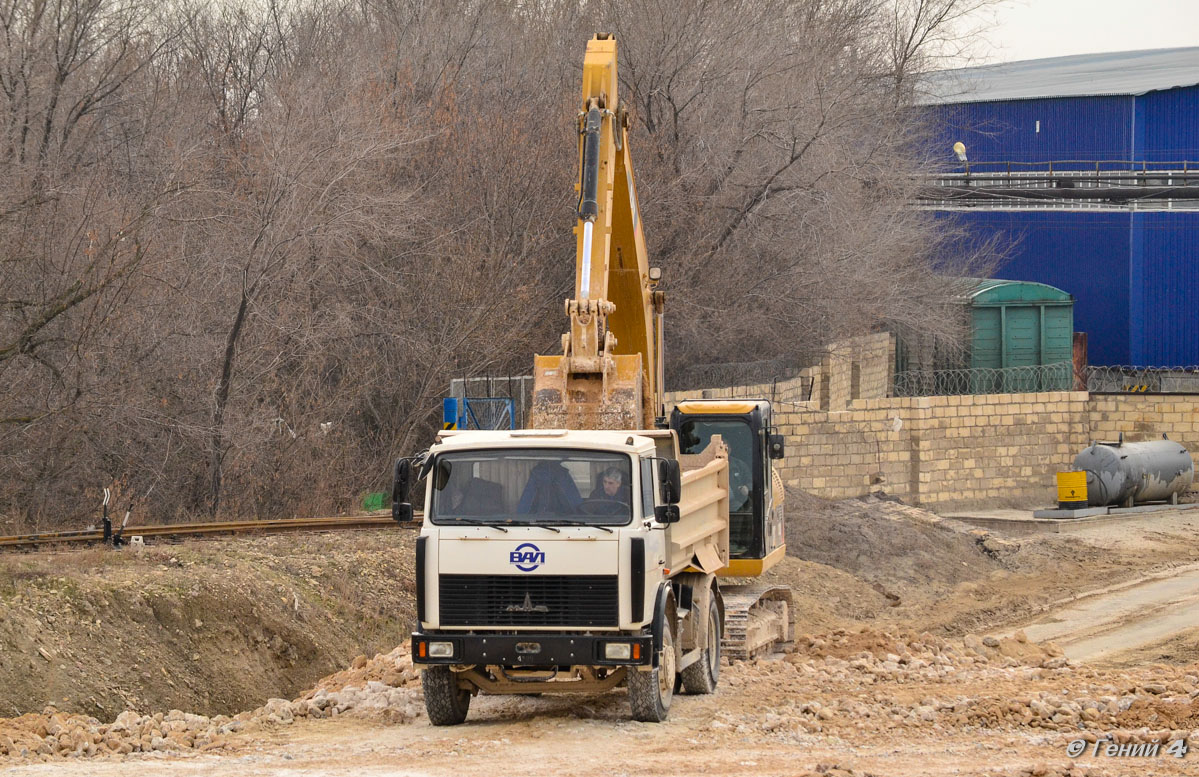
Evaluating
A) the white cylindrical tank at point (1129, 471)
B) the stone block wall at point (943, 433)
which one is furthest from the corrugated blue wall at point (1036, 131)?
the white cylindrical tank at point (1129, 471)

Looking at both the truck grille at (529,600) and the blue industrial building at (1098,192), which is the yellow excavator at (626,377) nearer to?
the truck grille at (529,600)

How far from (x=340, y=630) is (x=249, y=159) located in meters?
14.4

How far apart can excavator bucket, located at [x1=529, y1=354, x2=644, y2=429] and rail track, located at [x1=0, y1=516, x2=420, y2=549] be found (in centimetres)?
699

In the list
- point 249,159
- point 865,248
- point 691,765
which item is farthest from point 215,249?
point 691,765

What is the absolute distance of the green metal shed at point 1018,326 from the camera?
4200 cm

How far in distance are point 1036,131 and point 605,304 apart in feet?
130

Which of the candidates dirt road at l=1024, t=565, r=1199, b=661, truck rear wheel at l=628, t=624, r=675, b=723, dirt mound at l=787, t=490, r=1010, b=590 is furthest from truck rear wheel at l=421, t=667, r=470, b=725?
dirt mound at l=787, t=490, r=1010, b=590

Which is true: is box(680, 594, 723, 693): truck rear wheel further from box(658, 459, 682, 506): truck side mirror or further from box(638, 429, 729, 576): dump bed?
box(658, 459, 682, 506): truck side mirror

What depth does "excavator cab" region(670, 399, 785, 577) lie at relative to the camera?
1658 centimetres

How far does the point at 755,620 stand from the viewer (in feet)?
52.5

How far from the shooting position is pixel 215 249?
26438 mm

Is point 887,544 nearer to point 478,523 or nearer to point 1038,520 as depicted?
point 1038,520

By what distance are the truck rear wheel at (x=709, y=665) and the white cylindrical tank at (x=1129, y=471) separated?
22150 mm

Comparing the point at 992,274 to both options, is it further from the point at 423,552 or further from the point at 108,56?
the point at 423,552
